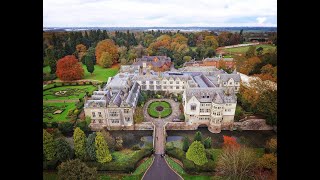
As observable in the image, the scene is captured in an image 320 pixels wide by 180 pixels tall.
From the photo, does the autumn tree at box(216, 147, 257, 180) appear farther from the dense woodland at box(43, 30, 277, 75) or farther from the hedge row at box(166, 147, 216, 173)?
the dense woodland at box(43, 30, 277, 75)

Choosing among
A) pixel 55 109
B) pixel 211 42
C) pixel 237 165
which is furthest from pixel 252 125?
pixel 211 42

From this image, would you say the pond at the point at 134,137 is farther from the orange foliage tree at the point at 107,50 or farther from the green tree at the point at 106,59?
the orange foliage tree at the point at 107,50

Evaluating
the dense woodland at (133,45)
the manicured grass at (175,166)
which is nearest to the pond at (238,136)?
the manicured grass at (175,166)

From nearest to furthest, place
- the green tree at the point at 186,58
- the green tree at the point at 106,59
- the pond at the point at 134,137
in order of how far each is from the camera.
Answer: the pond at the point at 134,137
the green tree at the point at 106,59
the green tree at the point at 186,58

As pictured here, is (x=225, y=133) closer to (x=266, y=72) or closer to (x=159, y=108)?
A: (x=159, y=108)

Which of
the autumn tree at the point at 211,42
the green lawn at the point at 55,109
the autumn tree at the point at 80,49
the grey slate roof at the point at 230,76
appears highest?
the autumn tree at the point at 211,42

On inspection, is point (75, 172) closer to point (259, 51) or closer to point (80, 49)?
point (80, 49)
